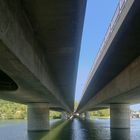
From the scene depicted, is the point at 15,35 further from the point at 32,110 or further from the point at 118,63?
the point at 32,110

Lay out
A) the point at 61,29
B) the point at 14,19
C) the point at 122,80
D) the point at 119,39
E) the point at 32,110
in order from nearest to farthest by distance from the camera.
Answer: the point at 14,19, the point at 61,29, the point at 119,39, the point at 122,80, the point at 32,110

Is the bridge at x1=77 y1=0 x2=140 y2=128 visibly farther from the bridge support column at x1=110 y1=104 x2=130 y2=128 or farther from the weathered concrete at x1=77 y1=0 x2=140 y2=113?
the bridge support column at x1=110 y1=104 x2=130 y2=128

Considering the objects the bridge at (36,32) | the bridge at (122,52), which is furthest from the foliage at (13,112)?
the bridge at (36,32)

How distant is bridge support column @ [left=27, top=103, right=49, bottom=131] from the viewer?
5694cm

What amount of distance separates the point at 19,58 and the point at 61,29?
9.62 feet

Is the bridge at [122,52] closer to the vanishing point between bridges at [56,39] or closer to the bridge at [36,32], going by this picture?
the vanishing point between bridges at [56,39]

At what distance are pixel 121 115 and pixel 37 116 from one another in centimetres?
1492

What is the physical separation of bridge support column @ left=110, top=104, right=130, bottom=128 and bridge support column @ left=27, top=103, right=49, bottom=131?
12552mm

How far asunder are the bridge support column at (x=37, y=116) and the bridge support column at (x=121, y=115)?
12552 mm

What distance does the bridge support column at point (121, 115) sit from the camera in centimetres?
6203

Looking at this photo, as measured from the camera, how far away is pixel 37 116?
5772 cm

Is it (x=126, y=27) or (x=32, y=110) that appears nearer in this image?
(x=126, y=27)

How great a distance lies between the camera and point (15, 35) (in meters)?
12.5

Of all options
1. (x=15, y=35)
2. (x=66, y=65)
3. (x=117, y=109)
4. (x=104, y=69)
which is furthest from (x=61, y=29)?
(x=117, y=109)
